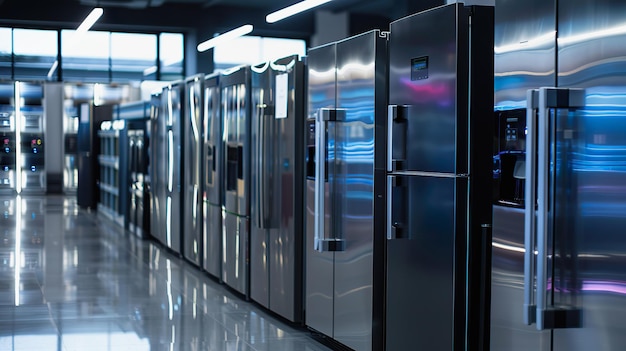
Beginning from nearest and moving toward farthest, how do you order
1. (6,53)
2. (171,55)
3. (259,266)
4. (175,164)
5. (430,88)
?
(430,88), (259,266), (175,164), (171,55), (6,53)

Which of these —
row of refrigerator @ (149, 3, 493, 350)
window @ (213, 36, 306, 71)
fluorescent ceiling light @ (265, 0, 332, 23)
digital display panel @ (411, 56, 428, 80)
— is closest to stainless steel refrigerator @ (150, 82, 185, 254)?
fluorescent ceiling light @ (265, 0, 332, 23)

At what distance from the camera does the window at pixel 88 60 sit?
21.5 metres

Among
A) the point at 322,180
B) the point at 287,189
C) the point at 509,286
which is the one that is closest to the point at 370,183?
the point at 322,180

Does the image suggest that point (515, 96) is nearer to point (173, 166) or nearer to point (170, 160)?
point (173, 166)

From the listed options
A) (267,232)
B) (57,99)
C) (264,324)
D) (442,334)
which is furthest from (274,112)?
(57,99)

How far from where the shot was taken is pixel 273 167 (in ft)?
21.7

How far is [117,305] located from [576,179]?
193 inches

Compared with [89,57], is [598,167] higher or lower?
lower

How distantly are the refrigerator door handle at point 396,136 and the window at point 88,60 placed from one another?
18.0 meters

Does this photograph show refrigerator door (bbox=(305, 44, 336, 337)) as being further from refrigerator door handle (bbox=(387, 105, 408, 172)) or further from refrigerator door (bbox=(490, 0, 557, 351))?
refrigerator door (bbox=(490, 0, 557, 351))

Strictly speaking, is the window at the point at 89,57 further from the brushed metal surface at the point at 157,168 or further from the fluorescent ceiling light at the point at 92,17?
the brushed metal surface at the point at 157,168

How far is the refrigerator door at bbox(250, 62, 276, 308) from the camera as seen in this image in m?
6.63

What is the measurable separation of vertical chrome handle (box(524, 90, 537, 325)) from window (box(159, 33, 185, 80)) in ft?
54.3

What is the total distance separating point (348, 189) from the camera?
5.13 meters
